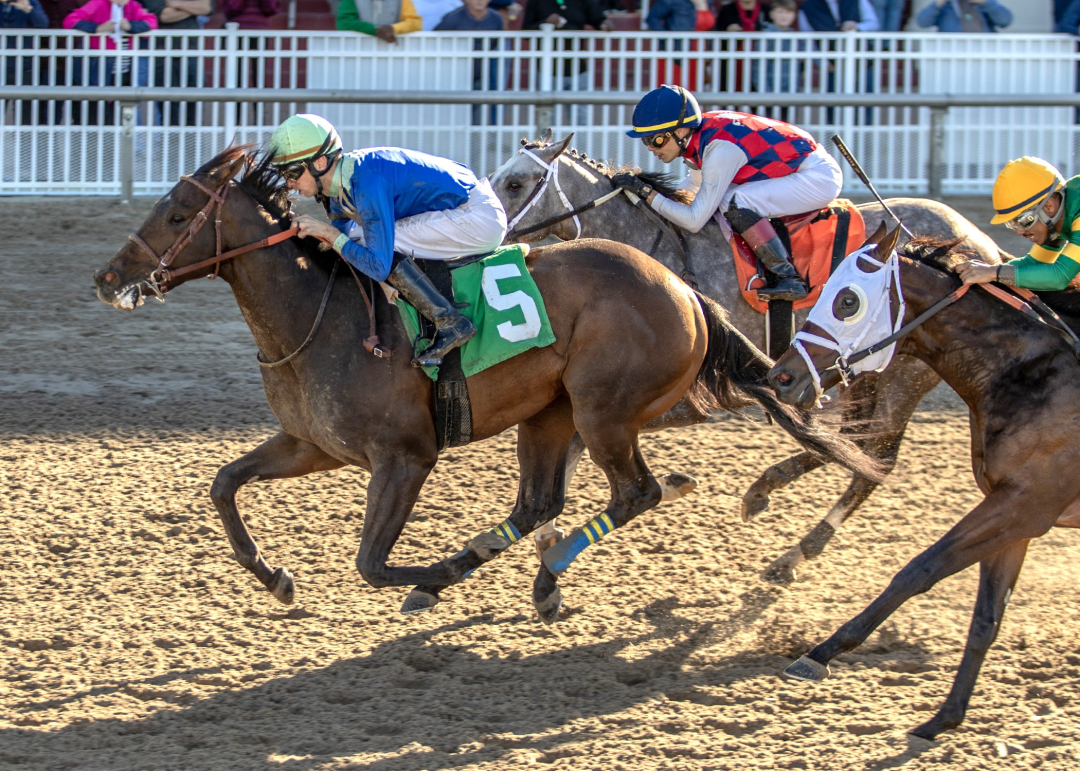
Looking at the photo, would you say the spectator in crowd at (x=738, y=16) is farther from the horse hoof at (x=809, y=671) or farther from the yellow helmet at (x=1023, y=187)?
the horse hoof at (x=809, y=671)

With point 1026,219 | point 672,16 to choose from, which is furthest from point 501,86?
point 1026,219

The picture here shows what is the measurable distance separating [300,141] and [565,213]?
1.76 m

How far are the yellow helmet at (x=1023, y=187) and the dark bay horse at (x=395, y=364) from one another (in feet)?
3.77

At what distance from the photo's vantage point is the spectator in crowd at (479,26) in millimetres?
10430

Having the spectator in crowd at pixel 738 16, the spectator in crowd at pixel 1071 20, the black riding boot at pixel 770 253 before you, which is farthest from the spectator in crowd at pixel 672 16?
the black riding boot at pixel 770 253

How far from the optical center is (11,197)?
33.6ft

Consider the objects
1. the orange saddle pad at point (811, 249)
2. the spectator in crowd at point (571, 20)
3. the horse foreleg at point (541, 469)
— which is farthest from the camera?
the spectator in crowd at point (571, 20)

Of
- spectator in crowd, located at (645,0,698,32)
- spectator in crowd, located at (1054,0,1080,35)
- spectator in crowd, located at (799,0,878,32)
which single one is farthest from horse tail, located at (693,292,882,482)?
spectator in crowd, located at (1054,0,1080,35)

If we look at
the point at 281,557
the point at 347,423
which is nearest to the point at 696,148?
the point at 347,423

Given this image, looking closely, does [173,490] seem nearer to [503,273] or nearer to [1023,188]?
[503,273]

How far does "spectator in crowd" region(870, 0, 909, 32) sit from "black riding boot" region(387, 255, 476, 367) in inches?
289

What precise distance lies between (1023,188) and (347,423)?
8.58 ft

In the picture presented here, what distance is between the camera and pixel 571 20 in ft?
34.4

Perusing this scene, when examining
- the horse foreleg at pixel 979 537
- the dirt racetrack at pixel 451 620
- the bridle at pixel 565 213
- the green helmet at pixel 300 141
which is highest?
the green helmet at pixel 300 141
